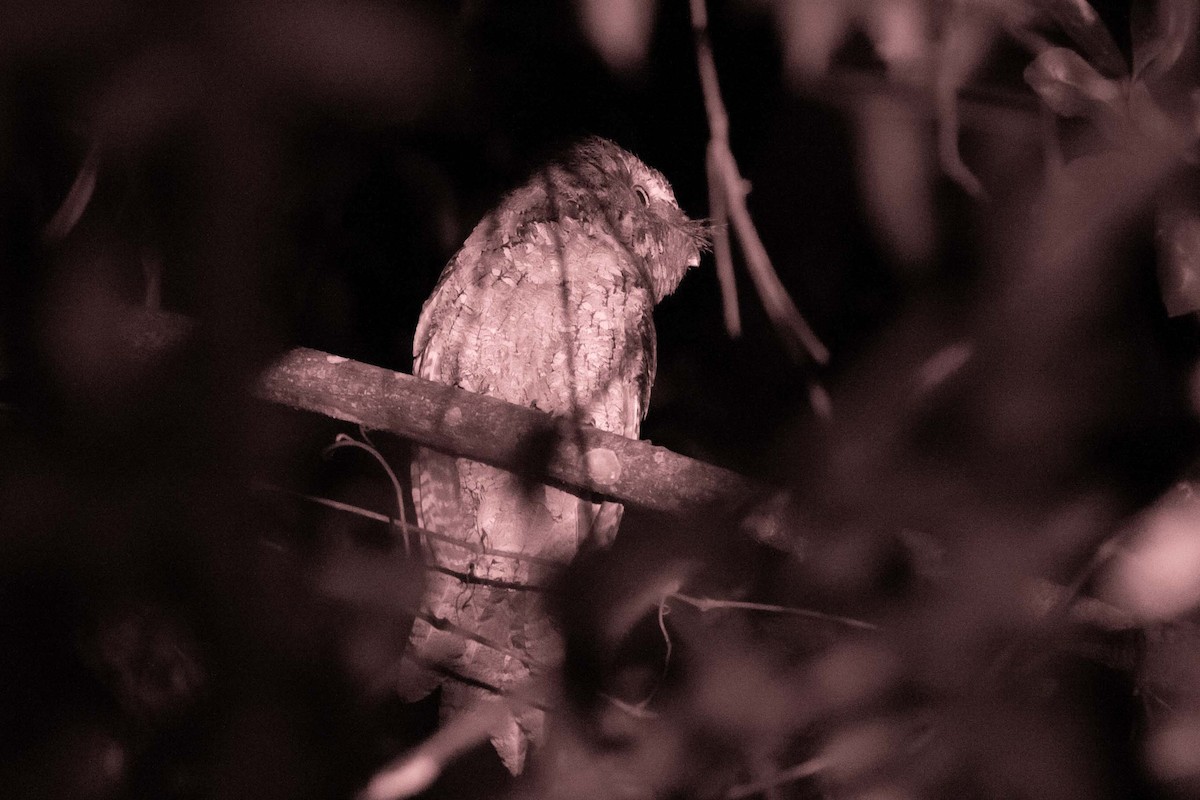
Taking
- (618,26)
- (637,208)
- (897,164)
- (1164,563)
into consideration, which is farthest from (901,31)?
(637,208)

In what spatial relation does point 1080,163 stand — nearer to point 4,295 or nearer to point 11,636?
point 4,295

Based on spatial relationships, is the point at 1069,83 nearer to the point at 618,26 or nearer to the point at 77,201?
the point at 618,26

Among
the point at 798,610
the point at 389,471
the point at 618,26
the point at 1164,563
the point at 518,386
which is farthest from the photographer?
the point at 518,386

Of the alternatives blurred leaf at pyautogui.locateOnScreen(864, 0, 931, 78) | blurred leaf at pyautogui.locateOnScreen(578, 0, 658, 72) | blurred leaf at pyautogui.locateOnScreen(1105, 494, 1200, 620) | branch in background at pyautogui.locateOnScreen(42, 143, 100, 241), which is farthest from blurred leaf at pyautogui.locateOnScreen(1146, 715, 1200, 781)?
branch in background at pyautogui.locateOnScreen(42, 143, 100, 241)

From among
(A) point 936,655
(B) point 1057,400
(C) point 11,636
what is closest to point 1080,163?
(B) point 1057,400

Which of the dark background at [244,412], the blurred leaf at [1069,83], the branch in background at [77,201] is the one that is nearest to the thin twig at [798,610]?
the dark background at [244,412]

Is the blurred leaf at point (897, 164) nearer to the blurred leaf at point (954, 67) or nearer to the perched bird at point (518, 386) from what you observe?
the blurred leaf at point (954, 67)
